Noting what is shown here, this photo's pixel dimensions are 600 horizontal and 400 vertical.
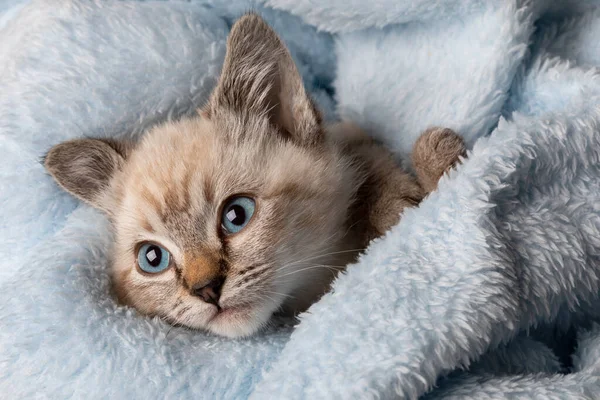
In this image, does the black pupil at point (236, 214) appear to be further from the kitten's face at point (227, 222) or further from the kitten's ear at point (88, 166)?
the kitten's ear at point (88, 166)

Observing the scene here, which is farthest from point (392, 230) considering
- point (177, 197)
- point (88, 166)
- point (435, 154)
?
point (88, 166)

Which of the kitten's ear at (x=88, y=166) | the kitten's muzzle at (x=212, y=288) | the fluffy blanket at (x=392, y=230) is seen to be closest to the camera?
the fluffy blanket at (x=392, y=230)

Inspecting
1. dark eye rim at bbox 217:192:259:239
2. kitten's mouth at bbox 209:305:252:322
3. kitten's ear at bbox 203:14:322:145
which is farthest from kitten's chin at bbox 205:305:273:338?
kitten's ear at bbox 203:14:322:145

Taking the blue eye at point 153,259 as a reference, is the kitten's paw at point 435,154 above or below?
above

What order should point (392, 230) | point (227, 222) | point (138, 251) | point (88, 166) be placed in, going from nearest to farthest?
1. point (392, 230)
2. point (227, 222)
3. point (138, 251)
4. point (88, 166)

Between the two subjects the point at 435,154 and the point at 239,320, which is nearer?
the point at 239,320

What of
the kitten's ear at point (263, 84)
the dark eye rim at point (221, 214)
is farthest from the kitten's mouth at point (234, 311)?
the kitten's ear at point (263, 84)

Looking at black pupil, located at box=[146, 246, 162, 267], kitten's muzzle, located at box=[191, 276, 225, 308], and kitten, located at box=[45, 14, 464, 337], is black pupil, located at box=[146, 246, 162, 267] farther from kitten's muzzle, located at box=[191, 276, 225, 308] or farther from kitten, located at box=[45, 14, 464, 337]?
kitten's muzzle, located at box=[191, 276, 225, 308]

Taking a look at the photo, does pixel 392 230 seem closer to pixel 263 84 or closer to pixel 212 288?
pixel 212 288
